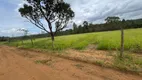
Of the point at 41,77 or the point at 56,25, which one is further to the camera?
the point at 56,25

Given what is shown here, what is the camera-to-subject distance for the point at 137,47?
13523mm

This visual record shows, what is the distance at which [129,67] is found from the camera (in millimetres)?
8156

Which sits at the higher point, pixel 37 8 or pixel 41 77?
pixel 37 8

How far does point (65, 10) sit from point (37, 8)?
15.1ft

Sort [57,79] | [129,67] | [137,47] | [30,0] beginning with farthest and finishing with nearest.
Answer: [30,0], [137,47], [129,67], [57,79]

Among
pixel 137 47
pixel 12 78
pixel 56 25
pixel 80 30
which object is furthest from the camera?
pixel 80 30

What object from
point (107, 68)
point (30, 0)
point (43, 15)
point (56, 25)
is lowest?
point (107, 68)

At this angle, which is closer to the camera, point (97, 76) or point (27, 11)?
point (97, 76)

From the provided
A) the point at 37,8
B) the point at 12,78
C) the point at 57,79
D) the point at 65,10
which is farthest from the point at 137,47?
the point at 37,8

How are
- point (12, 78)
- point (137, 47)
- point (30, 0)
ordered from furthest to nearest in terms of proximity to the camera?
1. point (30, 0)
2. point (137, 47)
3. point (12, 78)

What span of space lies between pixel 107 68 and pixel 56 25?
2011 centimetres

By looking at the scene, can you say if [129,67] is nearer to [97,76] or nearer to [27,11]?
[97,76]

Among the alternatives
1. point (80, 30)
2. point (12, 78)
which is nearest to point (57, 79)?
point (12, 78)

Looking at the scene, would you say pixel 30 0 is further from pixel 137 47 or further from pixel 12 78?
pixel 12 78
